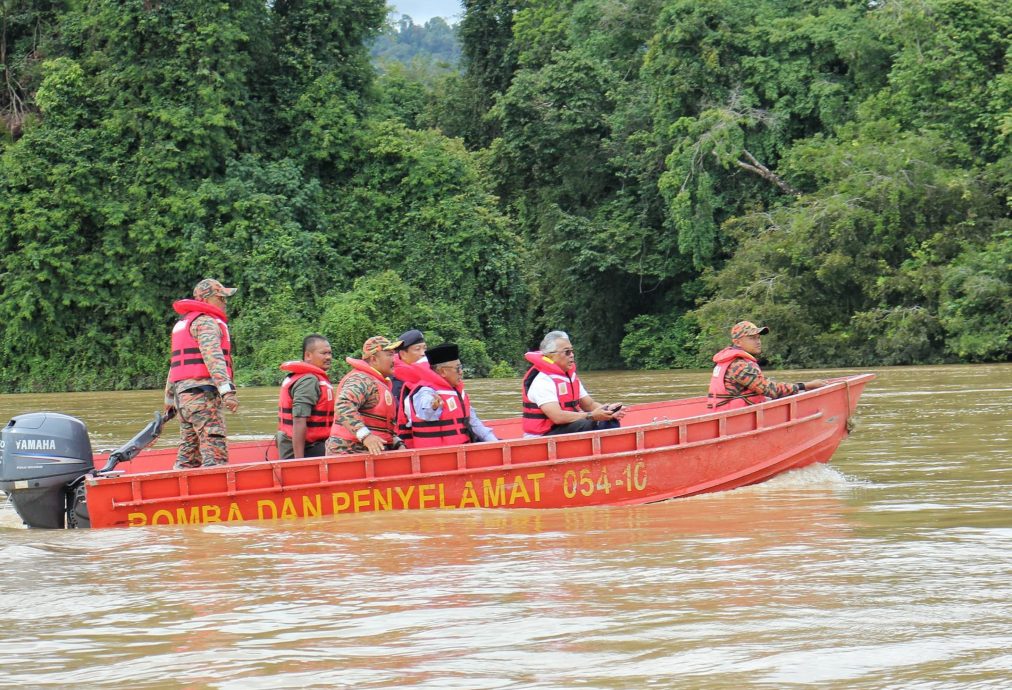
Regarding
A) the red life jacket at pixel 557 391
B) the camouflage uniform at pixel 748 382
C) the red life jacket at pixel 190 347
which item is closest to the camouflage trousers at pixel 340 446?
the red life jacket at pixel 190 347

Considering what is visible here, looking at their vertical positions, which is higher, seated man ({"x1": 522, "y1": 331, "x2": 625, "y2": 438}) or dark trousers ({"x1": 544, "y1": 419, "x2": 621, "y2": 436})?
seated man ({"x1": 522, "y1": 331, "x2": 625, "y2": 438})

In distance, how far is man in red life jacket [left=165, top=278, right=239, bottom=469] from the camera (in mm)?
9742

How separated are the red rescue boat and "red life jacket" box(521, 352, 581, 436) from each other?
447 mm

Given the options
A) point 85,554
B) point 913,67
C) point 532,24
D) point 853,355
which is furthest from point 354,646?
point 532,24

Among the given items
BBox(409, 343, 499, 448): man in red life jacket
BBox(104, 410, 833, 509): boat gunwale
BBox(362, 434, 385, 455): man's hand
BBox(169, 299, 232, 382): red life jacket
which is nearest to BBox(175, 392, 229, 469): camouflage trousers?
BBox(169, 299, 232, 382): red life jacket

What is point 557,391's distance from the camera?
10.4 meters

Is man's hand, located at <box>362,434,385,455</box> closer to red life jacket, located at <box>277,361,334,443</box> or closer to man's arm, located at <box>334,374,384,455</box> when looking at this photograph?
man's arm, located at <box>334,374,384,455</box>

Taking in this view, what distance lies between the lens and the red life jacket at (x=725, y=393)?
11.1 m

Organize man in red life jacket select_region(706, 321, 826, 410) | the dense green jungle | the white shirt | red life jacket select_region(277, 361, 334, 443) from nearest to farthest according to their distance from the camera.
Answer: red life jacket select_region(277, 361, 334, 443), the white shirt, man in red life jacket select_region(706, 321, 826, 410), the dense green jungle

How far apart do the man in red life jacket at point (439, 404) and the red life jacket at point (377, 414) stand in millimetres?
183

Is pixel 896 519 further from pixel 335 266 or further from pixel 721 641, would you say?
pixel 335 266

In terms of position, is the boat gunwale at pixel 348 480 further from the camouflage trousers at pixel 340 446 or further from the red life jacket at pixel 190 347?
the red life jacket at pixel 190 347

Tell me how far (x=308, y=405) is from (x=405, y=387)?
29.4 inches

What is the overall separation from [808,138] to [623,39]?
7806 mm
